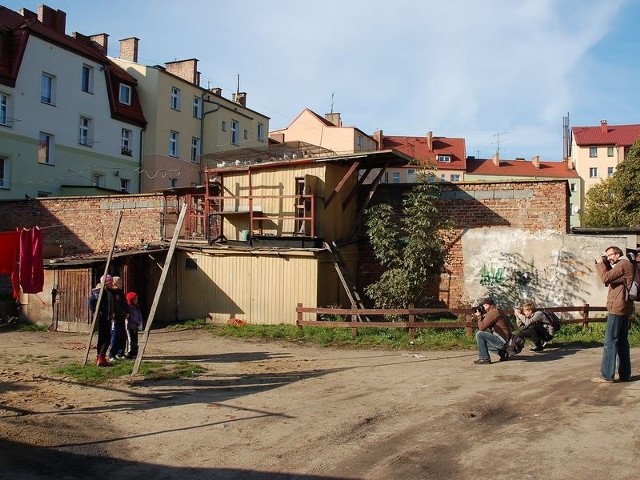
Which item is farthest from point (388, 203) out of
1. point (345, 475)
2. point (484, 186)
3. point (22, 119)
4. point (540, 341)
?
point (22, 119)

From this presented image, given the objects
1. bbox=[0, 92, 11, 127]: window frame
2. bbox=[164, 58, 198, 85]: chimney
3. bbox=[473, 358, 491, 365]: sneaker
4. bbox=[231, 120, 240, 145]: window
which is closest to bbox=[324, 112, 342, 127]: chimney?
bbox=[231, 120, 240, 145]: window

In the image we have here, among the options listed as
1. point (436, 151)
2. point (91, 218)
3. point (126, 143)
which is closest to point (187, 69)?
point (126, 143)

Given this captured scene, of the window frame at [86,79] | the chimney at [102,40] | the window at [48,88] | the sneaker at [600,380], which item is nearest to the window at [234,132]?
the chimney at [102,40]

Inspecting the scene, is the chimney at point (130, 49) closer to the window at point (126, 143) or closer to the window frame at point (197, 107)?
the window frame at point (197, 107)

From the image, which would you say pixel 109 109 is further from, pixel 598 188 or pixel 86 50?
pixel 598 188

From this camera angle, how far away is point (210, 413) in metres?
7.95

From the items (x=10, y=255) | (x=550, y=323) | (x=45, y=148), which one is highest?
(x=45, y=148)

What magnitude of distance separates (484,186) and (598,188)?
25.8 metres

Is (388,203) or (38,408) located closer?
(38,408)

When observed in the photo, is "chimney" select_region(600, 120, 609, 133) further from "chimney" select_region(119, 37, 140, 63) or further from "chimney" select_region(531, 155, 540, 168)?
"chimney" select_region(119, 37, 140, 63)

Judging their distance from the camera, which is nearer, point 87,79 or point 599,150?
point 87,79

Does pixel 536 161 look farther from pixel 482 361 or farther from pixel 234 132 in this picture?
pixel 482 361

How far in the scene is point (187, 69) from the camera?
40.8 metres

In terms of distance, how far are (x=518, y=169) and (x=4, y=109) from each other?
6281 centimetres
